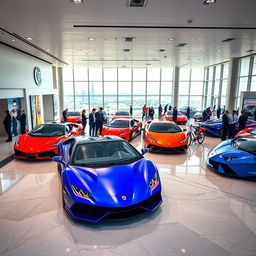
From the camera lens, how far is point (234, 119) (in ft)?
29.9

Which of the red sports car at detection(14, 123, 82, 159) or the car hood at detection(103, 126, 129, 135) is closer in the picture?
the red sports car at detection(14, 123, 82, 159)

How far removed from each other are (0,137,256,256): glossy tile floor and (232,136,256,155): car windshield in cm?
80

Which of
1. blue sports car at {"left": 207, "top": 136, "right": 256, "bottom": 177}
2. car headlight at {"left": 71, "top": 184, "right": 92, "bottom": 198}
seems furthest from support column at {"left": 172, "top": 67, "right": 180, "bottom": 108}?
car headlight at {"left": 71, "top": 184, "right": 92, "bottom": 198}

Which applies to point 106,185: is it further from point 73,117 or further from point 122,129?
point 73,117

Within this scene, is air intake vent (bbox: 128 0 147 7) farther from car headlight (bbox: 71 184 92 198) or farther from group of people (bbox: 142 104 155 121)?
group of people (bbox: 142 104 155 121)

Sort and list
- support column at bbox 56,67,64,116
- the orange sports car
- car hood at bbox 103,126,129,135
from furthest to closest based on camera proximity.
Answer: support column at bbox 56,67,64,116 → car hood at bbox 103,126,129,135 → the orange sports car

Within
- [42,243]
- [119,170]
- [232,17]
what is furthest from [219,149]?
[42,243]

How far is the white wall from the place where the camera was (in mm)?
9156

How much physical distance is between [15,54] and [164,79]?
16488mm

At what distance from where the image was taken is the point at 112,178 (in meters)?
3.31

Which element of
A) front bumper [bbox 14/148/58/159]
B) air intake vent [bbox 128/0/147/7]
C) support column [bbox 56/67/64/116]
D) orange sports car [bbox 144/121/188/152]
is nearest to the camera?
air intake vent [bbox 128/0/147/7]

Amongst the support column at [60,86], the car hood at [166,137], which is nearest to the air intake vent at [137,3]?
the car hood at [166,137]

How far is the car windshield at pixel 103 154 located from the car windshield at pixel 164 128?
11.6 feet

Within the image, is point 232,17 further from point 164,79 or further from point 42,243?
point 164,79
